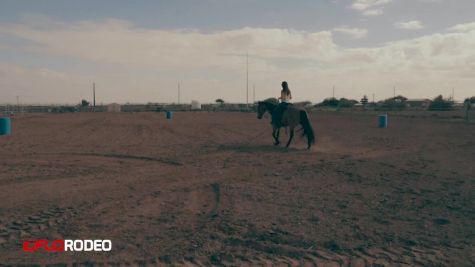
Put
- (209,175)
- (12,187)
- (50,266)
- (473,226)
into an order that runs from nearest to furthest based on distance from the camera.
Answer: (50,266), (473,226), (12,187), (209,175)

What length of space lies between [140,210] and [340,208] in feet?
10.7

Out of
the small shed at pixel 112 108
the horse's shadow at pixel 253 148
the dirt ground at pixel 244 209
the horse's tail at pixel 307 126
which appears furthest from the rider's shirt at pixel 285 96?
the small shed at pixel 112 108

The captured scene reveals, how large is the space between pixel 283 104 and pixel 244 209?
7282mm

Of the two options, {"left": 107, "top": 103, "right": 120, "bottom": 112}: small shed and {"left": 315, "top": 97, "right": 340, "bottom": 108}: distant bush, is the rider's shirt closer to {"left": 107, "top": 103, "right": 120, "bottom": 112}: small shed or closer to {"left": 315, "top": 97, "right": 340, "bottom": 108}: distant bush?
{"left": 107, "top": 103, "right": 120, "bottom": 112}: small shed

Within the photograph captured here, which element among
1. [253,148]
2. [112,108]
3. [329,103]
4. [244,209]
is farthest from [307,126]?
[329,103]

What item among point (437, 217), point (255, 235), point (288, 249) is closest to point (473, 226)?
point (437, 217)

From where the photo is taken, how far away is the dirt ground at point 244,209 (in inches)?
139

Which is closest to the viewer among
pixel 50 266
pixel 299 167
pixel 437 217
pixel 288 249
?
pixel 50 266

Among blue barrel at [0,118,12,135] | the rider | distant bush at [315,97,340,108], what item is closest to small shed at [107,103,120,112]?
distant bush at [315,97,340,108]

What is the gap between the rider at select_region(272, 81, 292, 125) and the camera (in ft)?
38.2

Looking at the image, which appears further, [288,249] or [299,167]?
[299,167]

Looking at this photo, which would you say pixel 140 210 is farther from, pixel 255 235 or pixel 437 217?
pixel 437 217

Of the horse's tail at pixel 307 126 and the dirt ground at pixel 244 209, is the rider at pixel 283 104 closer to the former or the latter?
the horse's tail at pixel 307 126

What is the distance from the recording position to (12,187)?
20.1 feet
